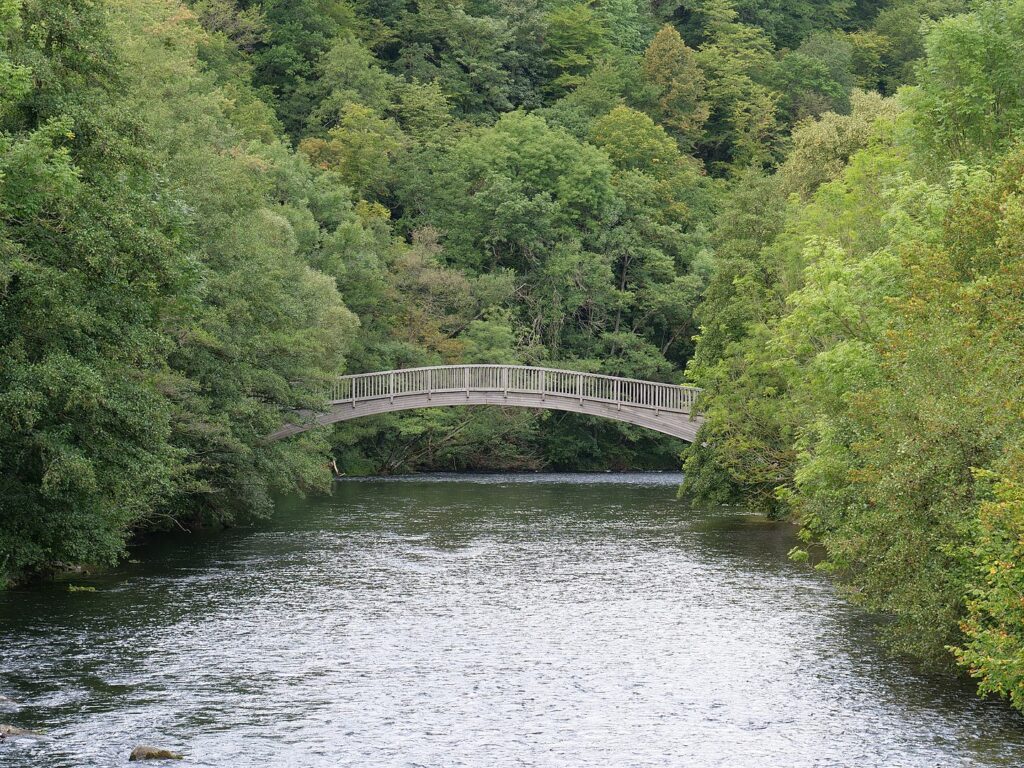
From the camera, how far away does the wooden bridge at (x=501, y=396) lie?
50.7 metres

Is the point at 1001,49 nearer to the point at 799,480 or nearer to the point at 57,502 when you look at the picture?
the point at 799,480

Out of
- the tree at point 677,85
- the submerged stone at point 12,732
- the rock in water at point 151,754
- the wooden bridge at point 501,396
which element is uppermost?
the tree at point 677,85

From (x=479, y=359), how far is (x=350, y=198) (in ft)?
31.8

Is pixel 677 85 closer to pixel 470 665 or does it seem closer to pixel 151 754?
pixel 470 665

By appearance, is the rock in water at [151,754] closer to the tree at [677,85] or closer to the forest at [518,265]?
the forest at [518,265]

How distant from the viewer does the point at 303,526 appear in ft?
133

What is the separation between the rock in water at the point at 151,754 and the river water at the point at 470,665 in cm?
23

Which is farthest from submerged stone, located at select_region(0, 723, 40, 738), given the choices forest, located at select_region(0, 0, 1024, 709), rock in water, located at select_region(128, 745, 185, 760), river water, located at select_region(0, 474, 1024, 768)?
forest, located at select_region(0, 0, 1024, 709)

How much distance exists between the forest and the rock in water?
26.9 ft

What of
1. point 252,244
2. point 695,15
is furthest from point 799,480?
point 695,15

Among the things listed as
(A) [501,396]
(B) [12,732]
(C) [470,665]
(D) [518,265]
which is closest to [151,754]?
(B) [12,732]

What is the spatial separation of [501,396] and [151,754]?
120 ft

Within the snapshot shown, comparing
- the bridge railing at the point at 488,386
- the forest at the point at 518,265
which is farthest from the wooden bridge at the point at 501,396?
the forest at the point at 518,265

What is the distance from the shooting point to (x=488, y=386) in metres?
53.1
